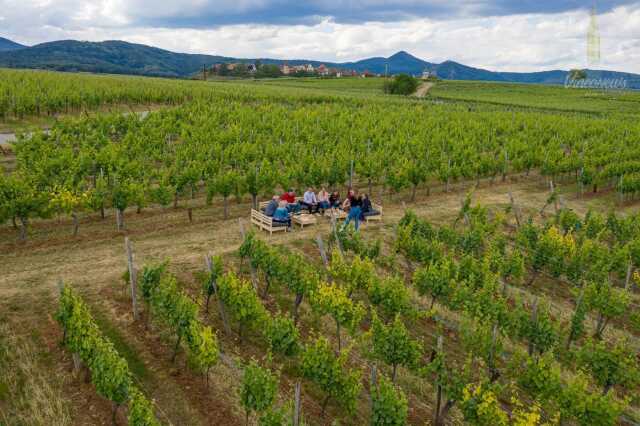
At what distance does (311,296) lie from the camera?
36.1 ft

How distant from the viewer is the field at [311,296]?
8.66 m

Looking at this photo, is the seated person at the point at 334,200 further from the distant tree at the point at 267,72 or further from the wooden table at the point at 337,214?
the distant tree at the point at 267,72

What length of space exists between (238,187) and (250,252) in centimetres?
691

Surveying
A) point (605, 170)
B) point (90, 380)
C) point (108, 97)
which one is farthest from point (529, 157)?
point (108, 97)

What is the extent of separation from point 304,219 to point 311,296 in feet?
23.9

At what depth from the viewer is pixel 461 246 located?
52.5 feet

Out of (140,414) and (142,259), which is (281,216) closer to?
(142,259)

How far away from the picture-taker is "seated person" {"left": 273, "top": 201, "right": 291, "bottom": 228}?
679 inches

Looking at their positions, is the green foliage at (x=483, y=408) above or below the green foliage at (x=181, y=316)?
below

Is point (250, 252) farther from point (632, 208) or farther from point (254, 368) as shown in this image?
point (632, 208)

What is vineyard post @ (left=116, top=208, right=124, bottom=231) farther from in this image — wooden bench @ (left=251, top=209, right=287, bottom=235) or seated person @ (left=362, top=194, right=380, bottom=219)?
seated person @ (left=362, top=194, right=380, bottom=219)

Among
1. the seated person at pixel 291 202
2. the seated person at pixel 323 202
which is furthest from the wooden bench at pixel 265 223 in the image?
the seated person at pixel 323 202

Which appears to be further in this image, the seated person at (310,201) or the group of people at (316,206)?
the seated person at (310,201)

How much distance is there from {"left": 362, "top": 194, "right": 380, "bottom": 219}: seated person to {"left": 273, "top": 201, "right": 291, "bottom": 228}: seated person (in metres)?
3.05
